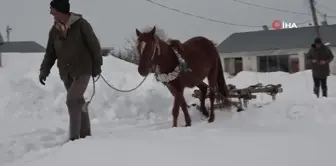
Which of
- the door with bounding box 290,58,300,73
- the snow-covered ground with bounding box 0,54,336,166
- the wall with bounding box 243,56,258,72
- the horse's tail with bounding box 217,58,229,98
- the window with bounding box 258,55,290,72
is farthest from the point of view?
the wall with bounding box 243,56,258,72

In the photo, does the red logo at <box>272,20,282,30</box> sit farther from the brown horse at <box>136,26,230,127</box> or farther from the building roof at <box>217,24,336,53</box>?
the brown horse at <box>136,26,230,127</box>

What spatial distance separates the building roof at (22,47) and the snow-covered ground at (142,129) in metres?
38.0

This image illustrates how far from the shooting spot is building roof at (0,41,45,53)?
50.9 meters

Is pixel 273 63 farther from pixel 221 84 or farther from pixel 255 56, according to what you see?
pixel 221 84

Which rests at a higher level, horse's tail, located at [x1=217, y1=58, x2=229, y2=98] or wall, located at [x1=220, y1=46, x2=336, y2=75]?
wall, located at [x1=220, y1=46, x2=336, y2=75]

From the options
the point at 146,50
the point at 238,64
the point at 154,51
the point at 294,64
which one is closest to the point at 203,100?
the point at 154,51

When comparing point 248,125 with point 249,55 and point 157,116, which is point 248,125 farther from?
point 249,55

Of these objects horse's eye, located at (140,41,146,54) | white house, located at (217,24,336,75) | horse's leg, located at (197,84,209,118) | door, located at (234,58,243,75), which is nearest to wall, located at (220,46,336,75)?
white house, located at (217,24,336,75)

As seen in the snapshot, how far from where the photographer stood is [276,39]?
1809 inches

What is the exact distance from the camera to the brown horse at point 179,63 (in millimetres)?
7180

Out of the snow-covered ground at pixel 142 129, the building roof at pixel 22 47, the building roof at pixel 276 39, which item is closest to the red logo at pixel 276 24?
the building roof at pixel 276 39

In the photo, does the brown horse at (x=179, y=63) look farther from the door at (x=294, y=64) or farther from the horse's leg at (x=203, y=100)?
the door at (x=294, y=64)

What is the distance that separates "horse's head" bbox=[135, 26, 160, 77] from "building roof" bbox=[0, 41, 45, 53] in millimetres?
45650

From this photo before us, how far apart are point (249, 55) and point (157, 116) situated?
36.3m
